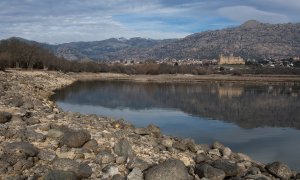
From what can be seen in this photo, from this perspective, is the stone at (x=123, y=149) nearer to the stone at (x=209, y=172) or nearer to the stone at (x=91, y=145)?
the stone at (x=91, y=145)

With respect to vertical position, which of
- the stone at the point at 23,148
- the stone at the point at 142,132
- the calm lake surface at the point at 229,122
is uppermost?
the stone at the point at 23,148

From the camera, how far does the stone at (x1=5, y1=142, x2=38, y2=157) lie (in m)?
9.61

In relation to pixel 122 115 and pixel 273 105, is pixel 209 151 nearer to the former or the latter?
pixel 122 115

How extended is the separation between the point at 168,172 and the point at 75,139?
287cm

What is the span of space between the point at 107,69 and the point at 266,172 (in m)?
104

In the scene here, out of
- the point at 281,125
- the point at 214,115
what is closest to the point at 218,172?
the point at 281,125

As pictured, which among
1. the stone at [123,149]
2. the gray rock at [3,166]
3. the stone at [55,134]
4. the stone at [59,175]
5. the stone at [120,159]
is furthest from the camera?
the stone at [55,134]

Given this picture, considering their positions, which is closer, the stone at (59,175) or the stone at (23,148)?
the stone at (59,175)

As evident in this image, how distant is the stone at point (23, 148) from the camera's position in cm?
961

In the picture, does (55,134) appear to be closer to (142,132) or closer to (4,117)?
(4,117)

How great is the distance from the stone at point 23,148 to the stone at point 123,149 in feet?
6.52

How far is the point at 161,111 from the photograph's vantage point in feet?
110

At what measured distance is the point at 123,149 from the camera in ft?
34.7

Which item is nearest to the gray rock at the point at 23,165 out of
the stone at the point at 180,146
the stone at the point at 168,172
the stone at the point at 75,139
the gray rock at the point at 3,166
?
the gray rock at the point at 3,166
